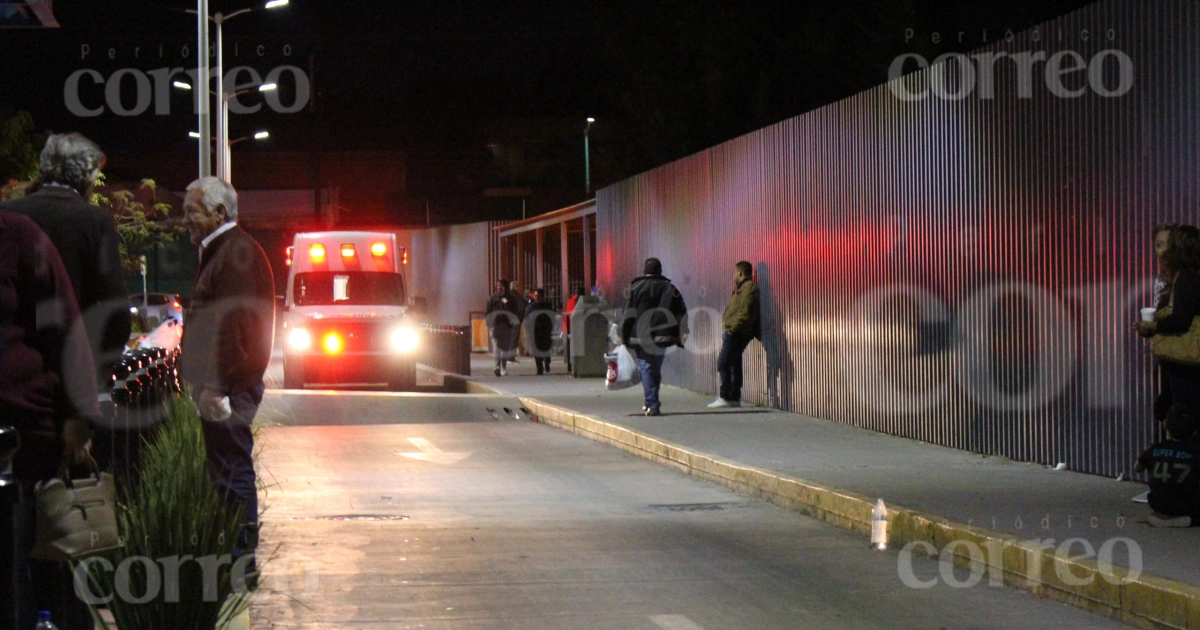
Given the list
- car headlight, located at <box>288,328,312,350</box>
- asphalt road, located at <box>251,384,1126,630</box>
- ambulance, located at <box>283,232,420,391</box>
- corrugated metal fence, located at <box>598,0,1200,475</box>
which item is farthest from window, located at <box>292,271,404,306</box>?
asphalt road, located at <box>251,384,1126,630</box>

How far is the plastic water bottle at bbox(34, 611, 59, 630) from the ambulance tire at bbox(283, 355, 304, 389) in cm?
2079

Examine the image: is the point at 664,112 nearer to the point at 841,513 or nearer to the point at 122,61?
the point at 122,61

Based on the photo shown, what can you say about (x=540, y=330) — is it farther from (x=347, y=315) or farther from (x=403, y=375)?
(x=347, y=315)

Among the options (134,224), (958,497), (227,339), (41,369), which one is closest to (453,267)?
(134,224)

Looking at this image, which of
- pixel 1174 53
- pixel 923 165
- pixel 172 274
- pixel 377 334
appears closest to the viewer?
pixel 1174 53

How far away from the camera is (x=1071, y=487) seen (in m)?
11.0

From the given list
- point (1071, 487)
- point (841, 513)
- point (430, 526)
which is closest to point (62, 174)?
point (430, 526)

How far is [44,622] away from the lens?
16.8ft

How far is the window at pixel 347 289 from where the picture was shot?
2670 cm

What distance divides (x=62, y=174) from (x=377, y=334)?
20216 mm

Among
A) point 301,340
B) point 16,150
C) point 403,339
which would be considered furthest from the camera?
point 16,150

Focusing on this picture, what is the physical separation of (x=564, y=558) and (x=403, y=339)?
17356mm

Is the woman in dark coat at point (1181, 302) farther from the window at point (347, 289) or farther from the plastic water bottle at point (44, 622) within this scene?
the window at point (347, 289)

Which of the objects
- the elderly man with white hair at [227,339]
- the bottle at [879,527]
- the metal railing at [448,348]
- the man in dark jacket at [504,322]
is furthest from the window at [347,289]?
the elderly man with white hair at [227,339]
